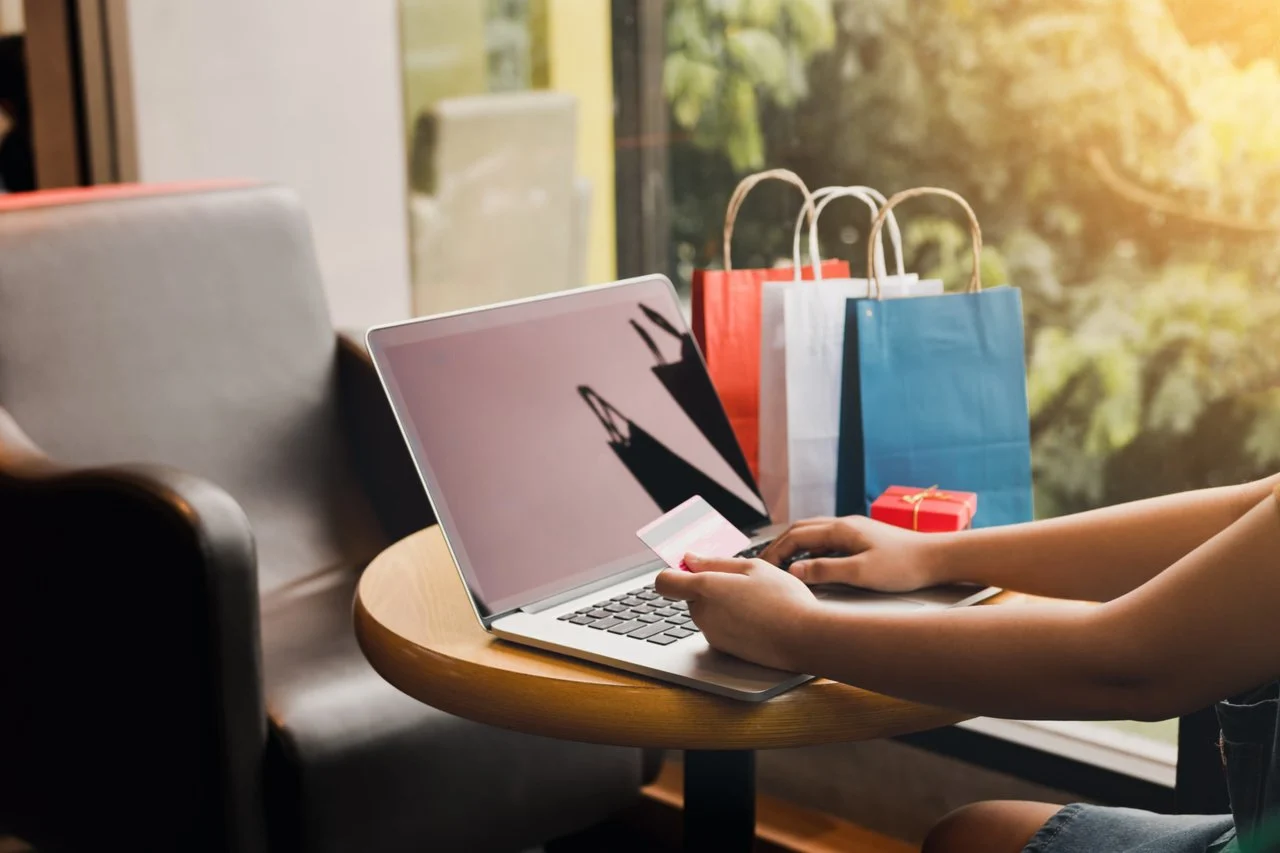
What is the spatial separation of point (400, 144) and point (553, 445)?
1552 millimetres

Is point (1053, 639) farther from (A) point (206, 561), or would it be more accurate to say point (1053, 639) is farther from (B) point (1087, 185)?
(B) point (1087, 185)

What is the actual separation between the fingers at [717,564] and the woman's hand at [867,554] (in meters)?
0.11

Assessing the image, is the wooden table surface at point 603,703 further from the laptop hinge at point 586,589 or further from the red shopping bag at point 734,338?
the red shopping bag at point 734,338

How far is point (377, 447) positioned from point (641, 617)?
1020mm

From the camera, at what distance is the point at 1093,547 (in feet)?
3.67

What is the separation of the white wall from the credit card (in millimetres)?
1496

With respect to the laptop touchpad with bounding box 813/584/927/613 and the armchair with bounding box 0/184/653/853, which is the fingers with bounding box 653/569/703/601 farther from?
the armchair with bounding box 0/184/653/853


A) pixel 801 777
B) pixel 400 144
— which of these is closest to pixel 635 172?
pixel 400 144

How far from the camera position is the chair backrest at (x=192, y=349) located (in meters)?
1.83

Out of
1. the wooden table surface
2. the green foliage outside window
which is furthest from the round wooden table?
the green foliage outside window

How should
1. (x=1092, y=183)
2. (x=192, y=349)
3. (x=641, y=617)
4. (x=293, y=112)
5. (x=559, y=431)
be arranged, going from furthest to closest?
(x=293, y=112) → (x=192, y=349) → (x=1092, y=183) → (x=559, y=431) → (x=641, y=617)

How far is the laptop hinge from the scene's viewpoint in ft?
3.75

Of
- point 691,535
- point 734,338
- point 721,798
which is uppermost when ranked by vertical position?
point 734,338

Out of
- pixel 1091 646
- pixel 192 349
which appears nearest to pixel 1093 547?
pixel 1091 646
